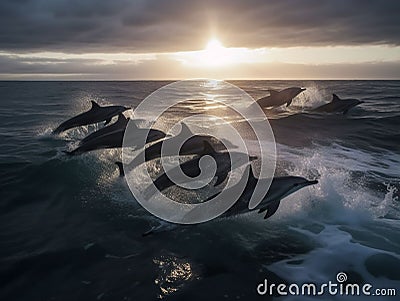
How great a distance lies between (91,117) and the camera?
11250 mm


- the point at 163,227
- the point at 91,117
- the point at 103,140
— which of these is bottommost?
the point at 163,227

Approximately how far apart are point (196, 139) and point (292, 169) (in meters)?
4.23

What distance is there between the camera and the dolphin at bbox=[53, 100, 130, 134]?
36.3 feet

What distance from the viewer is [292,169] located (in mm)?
12336

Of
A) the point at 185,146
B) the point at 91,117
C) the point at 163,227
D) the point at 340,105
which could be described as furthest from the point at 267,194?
Answer: the point at 340,105

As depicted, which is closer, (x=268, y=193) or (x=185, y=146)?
(x=268, y=193)

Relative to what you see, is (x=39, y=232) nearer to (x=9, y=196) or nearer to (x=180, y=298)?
(x=9, y=196)

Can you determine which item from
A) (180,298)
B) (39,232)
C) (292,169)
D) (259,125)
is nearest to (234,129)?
(259,125)

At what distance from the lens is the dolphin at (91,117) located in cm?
1106

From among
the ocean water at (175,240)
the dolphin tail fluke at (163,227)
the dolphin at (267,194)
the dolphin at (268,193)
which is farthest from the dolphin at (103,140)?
the dolphin at (268,193)

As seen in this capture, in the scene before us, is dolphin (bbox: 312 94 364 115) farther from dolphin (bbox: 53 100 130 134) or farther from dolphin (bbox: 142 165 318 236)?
dolphin (bbox: 142 165 318 236)

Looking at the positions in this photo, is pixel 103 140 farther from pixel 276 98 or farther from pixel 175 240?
pixel 276 98

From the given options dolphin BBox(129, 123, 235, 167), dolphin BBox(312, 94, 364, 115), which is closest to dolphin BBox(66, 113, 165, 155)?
dolphin BBox(129, 123, 235, 167)

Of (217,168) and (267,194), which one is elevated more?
(217,168)
